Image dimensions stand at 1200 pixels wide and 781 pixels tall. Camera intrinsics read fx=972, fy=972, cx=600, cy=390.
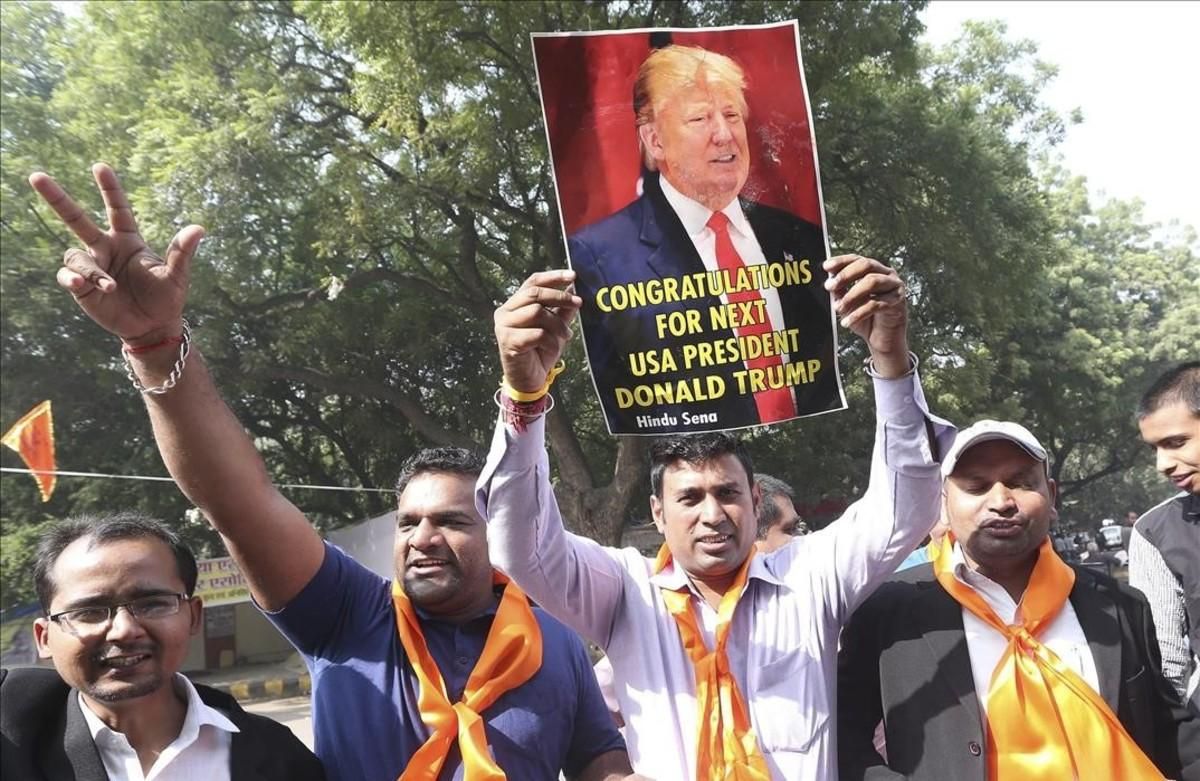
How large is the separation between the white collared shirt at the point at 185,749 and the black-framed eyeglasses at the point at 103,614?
0.14 meters

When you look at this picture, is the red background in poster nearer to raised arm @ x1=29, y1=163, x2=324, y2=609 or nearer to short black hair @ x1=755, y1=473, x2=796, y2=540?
raised arm @ x1=29, y1=163, x2=324, y2=609

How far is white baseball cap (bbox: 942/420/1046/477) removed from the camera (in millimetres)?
2102

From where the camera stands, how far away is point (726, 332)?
Result: 2258 mm

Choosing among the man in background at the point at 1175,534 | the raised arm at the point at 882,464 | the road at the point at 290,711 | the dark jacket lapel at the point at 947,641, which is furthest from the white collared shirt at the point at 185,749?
the road at the point at 290,711

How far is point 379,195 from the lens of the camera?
10336 mm

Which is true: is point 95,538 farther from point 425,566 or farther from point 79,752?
point 425,566

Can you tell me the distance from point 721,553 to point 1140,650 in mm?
903

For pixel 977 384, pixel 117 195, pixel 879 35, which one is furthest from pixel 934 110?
pixel 117 195

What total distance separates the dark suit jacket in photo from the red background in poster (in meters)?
0.04

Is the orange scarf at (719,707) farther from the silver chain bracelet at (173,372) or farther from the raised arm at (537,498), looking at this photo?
the silver chain bracelet at (173,372)

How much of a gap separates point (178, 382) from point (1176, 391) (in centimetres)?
233

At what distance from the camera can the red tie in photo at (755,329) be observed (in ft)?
7.43

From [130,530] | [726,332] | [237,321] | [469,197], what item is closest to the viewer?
[130,530]

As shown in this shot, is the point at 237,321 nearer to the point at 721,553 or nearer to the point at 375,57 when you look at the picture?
the point at 375,57
